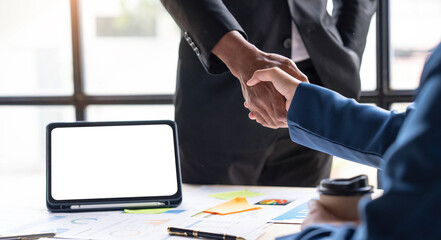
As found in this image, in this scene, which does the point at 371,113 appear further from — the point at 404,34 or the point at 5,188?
the point at 404,34

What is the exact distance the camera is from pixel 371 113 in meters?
1.10

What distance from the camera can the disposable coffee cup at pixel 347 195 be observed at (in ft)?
2.81

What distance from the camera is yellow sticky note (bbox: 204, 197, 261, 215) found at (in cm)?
126

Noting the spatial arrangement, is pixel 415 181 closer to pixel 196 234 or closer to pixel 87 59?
pixel 196 234

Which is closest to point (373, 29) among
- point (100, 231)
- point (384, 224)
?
point (100, 231)

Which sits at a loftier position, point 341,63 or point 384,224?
A: point 341,63

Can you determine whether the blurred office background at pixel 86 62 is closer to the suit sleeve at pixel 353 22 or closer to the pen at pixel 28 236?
the suit sleeve at pixel 353 22

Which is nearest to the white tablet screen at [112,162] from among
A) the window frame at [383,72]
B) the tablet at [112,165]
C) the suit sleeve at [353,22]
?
the tablet at [112,165]

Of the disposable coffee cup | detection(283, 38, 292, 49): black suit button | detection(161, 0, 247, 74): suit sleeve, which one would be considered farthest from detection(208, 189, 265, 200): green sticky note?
the disposable coffee cup

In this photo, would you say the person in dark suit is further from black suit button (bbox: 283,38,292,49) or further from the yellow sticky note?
the yellow sticky note

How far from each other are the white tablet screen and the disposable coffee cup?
0.57 meters

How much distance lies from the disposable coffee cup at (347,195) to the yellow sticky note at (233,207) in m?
0.40

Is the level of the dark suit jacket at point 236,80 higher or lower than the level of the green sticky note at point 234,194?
higher

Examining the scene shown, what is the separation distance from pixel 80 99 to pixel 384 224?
2.55 m
